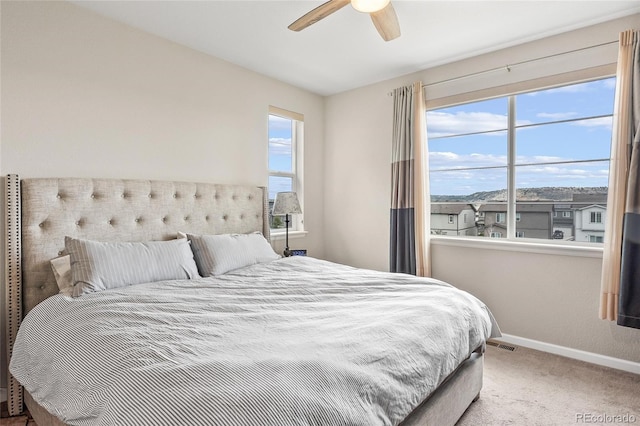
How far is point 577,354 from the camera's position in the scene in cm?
272

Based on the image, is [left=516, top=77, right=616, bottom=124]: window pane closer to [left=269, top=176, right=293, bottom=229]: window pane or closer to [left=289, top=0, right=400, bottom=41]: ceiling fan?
[left=289, top=0, right=400, bottom=41]: ceiling fan

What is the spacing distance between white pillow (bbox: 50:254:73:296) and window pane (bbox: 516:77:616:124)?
11.6 ft

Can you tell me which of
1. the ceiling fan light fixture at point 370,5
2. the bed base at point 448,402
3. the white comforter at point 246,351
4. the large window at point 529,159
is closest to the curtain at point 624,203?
the large window at point 529,159

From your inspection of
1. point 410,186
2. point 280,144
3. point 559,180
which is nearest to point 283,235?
point 280,144

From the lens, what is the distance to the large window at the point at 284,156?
152 inches

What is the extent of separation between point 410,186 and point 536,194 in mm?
1071

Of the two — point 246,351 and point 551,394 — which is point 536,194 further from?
point 246,351

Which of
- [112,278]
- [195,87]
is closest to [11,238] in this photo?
[112,278]

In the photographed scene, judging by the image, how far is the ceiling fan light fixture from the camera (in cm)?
193

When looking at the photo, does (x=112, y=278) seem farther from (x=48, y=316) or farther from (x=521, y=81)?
(x=521, y=81)

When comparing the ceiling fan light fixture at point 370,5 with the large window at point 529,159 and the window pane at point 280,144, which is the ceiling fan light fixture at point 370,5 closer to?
the large window at point 529,159

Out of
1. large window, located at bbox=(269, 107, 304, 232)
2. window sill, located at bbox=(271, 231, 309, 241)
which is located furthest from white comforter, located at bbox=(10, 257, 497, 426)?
large window, located at bbox=(269, 107, 304, 232)

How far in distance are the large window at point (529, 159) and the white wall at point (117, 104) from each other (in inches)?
76.4

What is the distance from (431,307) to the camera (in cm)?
175
